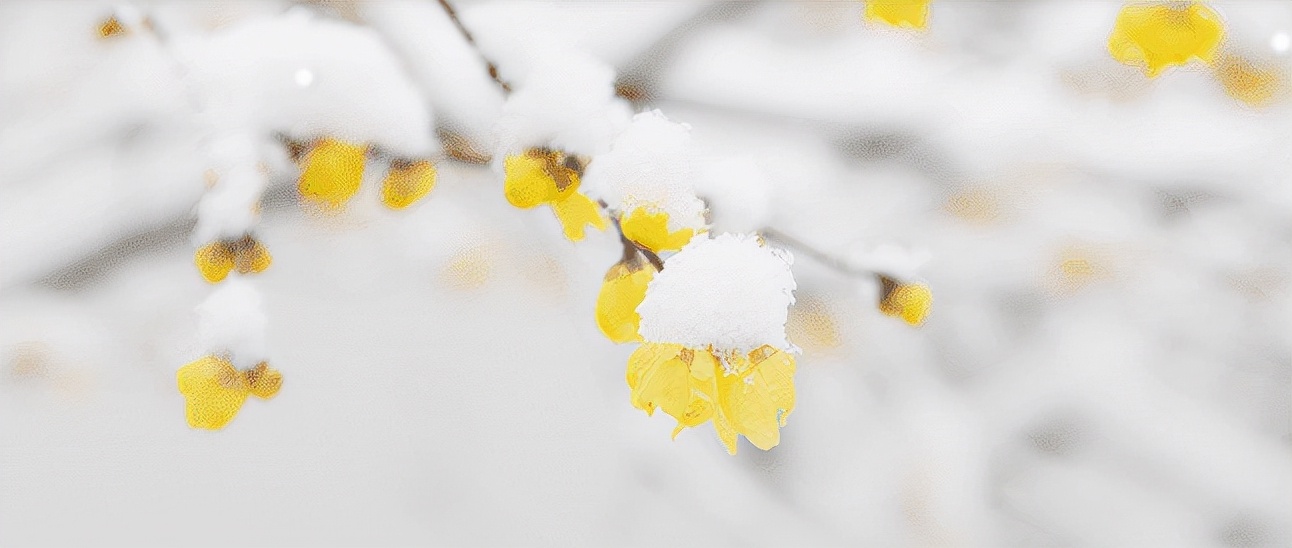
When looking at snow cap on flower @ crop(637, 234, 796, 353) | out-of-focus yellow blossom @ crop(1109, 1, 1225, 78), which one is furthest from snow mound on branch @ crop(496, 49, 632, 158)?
out-of-focus yellow blossom @ crop(1109, 1, 1225, 78)

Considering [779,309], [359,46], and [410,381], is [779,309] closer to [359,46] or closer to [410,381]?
[359,46]

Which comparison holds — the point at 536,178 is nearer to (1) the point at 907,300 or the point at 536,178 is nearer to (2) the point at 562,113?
(2) the point at 562,113

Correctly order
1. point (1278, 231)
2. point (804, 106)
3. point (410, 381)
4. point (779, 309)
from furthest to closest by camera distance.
Result: point (410, 381), point (1278, 231), point (804, 106), point (779, 309)

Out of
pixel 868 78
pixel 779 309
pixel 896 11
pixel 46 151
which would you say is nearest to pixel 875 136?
pixel 868 78

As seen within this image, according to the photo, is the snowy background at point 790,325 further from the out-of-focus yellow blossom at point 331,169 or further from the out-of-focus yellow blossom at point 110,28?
the out-of-focus yellow blossom at point 331,169

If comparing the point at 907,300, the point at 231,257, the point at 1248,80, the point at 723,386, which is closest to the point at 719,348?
the point at 723,386

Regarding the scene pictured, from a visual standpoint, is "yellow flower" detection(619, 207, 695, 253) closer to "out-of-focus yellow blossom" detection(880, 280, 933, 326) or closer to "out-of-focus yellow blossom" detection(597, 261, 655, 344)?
"out-of-focus yellow blossom" detection(597, 261, 655, 344)
